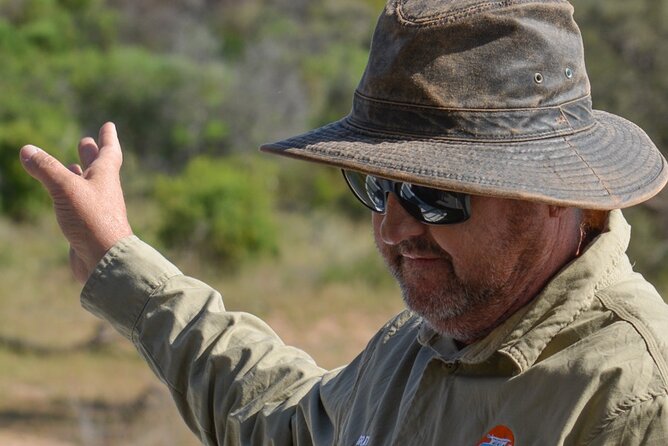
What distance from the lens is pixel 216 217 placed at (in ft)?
50.9

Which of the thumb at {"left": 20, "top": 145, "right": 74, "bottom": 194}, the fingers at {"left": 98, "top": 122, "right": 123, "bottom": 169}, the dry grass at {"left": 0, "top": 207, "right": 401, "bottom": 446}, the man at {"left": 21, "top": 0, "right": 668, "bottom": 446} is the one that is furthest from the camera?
the dry grass at {"left": 0, "top": 207, "right": 401, "bottom": 446}

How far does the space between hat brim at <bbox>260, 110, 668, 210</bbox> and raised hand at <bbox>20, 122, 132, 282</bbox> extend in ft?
2.33

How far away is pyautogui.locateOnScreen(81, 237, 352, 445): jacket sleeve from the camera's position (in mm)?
2623

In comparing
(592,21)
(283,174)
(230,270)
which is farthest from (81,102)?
(592,21)

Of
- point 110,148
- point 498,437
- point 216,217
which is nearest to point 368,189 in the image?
point 498,437

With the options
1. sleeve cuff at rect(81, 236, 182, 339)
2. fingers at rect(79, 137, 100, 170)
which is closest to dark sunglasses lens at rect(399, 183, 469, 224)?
sleeve cuff at rect(81, 236, 182, 339)

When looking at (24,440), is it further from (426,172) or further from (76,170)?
(426,172)

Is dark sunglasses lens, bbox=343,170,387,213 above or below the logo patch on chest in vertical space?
above

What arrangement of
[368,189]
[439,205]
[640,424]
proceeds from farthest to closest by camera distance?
1. [368,189]
2. [439,205]
3. [640,424]

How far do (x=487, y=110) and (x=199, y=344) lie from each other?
102 cm

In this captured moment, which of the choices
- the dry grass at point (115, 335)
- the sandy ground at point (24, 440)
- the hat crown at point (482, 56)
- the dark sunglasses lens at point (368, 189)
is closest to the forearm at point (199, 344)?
the dark sunglasses lens at point (368, 189)

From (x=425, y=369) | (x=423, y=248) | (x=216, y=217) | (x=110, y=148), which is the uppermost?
(x=110, y=148)

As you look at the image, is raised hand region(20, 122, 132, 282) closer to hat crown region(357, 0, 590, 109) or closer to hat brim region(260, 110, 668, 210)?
hat brim region(260, 110, 668, 210)

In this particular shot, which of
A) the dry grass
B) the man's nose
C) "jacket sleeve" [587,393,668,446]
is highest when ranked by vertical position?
the man's nose
